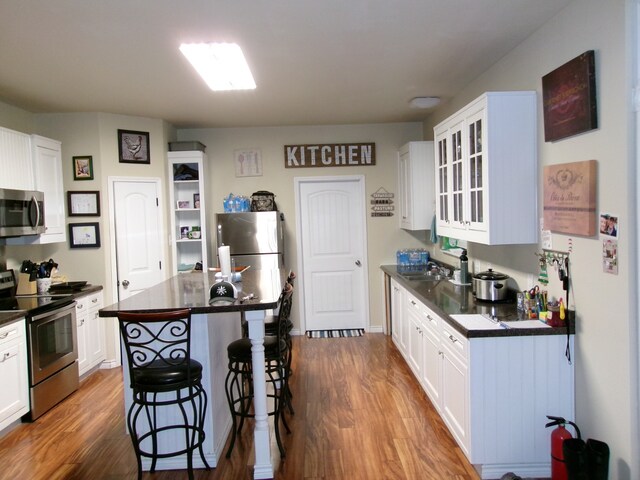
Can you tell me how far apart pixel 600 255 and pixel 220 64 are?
268 cm

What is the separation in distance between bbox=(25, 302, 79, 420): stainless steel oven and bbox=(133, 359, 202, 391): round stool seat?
1593mm

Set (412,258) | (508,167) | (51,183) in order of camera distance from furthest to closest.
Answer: (412,258) → (51,183) → (508,167)

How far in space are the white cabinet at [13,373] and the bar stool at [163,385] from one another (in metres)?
1.16

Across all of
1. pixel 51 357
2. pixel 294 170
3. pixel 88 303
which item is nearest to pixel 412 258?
pixel 294 170

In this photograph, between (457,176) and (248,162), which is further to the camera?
(248,162)

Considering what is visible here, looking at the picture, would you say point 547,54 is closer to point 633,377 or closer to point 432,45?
point 432,45

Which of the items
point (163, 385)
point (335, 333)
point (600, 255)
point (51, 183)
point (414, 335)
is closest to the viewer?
point (600, 255)

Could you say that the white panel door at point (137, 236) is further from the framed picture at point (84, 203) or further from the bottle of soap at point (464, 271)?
the bottle of soap at point (464, 271)

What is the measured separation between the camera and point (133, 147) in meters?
4.79

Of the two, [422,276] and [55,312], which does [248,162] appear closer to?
[422,276]

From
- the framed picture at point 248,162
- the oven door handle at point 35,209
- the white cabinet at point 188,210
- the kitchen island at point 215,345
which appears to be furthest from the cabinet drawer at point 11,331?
the framed picture at point 248,162

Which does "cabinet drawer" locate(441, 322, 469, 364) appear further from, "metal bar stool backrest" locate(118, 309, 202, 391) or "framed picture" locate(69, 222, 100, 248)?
"framed picture" locate(69, 222, 100, 248)

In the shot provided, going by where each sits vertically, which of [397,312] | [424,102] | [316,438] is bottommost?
[316,438]

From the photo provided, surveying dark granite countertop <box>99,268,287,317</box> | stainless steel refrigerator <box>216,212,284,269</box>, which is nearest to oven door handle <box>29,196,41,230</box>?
dark granite countertop <box>99,268,287,317</box>
